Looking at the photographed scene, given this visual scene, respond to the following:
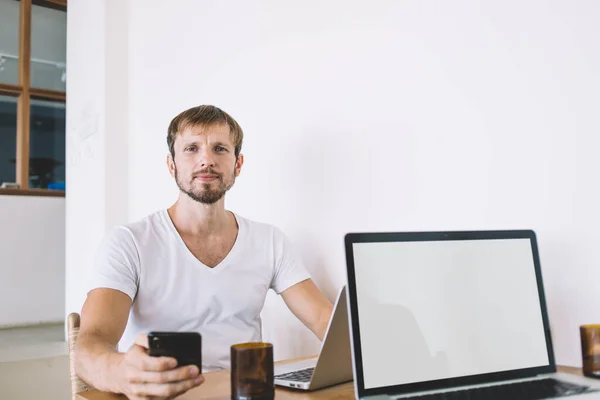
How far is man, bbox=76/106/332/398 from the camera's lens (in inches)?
53.7

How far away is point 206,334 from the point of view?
1.48 meters

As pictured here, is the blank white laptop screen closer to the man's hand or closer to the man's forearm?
the man's hand

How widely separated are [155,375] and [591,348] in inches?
30.1

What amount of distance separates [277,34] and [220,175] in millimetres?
555

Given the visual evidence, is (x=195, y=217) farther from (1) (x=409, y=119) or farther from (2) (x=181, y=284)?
(1) (x=409, y=119)

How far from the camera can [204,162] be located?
1589 millimetres

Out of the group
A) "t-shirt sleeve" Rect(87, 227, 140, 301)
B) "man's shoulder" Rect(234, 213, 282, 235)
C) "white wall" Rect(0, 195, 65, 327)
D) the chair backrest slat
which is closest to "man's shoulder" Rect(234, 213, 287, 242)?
"man's shoulder" Rect(234, 213, 282, 235)

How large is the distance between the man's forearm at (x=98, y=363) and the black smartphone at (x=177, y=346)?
6.5 inches

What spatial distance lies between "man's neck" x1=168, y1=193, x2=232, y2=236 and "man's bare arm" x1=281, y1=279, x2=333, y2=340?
272mm

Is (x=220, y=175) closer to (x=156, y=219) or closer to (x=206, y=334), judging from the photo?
(x=156, y=219)

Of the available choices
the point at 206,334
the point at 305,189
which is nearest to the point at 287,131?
the point at 305,189

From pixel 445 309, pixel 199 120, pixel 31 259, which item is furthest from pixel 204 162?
pixel 31 259

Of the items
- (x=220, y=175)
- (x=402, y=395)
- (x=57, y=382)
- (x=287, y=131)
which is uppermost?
(x=287, y=131)

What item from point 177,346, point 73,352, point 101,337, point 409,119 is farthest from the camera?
point 409,119
